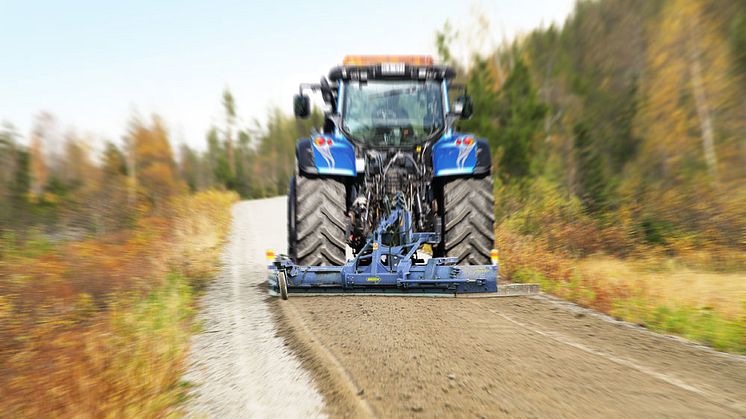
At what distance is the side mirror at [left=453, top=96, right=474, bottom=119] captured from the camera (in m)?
6.51

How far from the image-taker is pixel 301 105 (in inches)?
269

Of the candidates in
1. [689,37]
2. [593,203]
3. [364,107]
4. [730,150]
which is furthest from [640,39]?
[364,107]

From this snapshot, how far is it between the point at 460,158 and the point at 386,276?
5.29 feet

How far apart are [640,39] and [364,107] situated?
19.9m

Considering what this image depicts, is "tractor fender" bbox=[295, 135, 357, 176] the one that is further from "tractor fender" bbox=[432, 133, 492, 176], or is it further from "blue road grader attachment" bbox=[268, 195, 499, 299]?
"tractor fender" bbox=[432, 133, 492, 176]

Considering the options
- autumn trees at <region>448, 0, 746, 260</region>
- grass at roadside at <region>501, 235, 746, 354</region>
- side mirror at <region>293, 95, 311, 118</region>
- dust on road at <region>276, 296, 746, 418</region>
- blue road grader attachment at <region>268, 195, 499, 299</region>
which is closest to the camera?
dust on road at <region>276, 296, 746, 418</region>

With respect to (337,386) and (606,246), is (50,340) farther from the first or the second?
(606,246)

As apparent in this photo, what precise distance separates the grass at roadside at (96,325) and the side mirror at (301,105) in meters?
2.56

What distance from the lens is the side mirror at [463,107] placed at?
651 centimetres

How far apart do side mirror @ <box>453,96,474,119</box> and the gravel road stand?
7.45 feet

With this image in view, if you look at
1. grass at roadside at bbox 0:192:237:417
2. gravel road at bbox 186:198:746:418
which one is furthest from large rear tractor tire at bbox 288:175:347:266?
grass at roadside at bbox 0:192:237:417

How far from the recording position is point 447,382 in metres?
3.22

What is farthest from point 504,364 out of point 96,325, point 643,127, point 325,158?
point 643,127

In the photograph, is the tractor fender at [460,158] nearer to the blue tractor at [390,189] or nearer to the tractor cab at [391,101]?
the blue tractor at [390,189]
